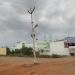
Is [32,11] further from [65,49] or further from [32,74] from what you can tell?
[65,49]

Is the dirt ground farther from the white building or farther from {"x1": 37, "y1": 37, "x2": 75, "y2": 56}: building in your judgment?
the white building

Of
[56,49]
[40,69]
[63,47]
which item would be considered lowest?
[40,69]

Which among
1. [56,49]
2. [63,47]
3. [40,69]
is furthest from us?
[56,49]

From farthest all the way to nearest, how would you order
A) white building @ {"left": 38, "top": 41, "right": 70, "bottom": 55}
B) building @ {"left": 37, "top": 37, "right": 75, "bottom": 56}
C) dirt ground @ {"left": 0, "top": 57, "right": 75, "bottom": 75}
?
white building @ {"left": 38, "top": 41, "right": 70, "bottom": 55} < building @ {"left": 37, "top": 37, "right": 75, "bottom": 56} < dirt ground @ {"left": 0, "top": 57, "right": 75, "bottom": 75}

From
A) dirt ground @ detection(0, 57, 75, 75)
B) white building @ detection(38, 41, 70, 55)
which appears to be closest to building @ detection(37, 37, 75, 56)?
white building @ detection(38, 41, 70, 55)

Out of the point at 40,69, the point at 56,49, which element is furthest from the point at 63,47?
the point at 40,69

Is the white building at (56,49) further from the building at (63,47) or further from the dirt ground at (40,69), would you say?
the dirt ground at (40,69)

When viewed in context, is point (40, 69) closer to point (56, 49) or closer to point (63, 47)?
point (63, 47)

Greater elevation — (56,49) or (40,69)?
(56,49)

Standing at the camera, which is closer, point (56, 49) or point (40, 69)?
point (40, 69)

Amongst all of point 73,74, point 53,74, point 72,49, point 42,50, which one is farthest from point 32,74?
point 42,50

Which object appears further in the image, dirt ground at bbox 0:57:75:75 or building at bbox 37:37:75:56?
building at bbox 37:37:75:56

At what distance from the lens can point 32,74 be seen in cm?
2277

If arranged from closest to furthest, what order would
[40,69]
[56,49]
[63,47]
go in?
[40,69] → [63,47] → [56,49]
